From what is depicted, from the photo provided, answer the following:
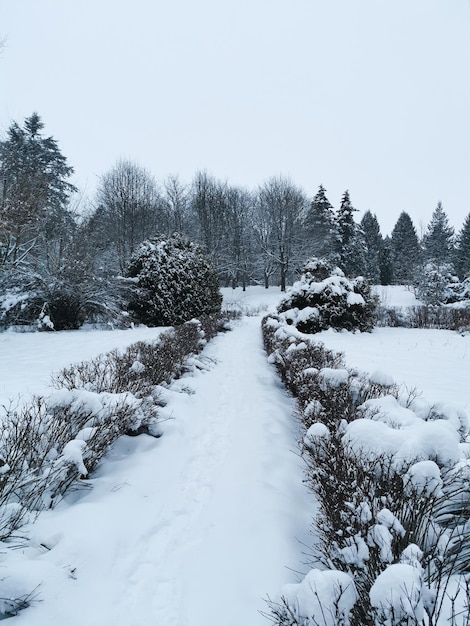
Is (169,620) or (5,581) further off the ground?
(5,581)

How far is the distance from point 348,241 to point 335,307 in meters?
25.6

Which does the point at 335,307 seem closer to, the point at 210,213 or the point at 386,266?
the point at 210,213

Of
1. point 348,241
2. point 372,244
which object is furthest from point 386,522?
point 372,244

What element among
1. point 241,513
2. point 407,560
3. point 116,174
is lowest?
point 241,513

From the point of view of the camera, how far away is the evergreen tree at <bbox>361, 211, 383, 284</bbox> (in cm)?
3990

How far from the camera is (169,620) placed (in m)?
1.72

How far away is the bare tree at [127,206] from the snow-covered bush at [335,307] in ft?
53.8

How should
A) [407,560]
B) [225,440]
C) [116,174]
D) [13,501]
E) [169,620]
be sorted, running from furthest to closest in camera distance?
[116,174] < [225,440] < [13,501] < [169,620] < [407,560]

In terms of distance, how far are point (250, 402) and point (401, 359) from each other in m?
3.92

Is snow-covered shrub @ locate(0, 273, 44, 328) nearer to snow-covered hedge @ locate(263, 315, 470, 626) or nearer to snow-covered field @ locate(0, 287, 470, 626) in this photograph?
snow-covered field @ locate(0, 287, 470, 626)

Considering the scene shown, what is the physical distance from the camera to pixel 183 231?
31000 mm

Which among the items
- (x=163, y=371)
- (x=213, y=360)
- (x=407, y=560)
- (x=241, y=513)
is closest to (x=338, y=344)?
(x=213, y=360)

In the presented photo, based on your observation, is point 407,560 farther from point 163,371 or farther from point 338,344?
point 338,344

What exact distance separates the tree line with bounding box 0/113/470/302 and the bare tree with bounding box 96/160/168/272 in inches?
3.2
